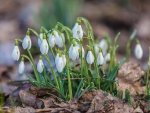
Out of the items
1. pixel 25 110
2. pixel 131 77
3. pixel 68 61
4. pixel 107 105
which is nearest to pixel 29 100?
pixel 25 110

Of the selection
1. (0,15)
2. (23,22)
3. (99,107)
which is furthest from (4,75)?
(0,15)

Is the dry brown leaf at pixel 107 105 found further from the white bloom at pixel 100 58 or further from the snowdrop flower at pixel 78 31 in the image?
the snowdrop flower at pixel 78 31

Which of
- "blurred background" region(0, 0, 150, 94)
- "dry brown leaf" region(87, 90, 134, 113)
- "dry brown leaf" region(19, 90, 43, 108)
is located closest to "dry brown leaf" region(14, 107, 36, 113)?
"dry brown leaf" region(19, 90, 43, 108)

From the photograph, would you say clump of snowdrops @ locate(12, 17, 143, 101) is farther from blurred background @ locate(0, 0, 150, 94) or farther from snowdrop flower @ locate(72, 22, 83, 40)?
blurred background @ locate(0, 0, 150, 94)

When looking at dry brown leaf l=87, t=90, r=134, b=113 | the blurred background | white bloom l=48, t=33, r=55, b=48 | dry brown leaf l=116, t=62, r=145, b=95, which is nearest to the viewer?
dry brown leaf l=87, t=90, r=134, b=113

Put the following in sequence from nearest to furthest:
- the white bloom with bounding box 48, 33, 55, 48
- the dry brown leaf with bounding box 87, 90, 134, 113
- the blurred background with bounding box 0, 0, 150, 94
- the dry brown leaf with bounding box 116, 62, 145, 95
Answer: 1. the dry brown leaf with bounding box 87, 90, 134, 113
2. the white bloom with bounding box 48, 33, 55, 48
3. the dry brown leaf with bounding box 116, 62, 145, 95
4. the blurred background with bounding box 0, 0, 150, 94

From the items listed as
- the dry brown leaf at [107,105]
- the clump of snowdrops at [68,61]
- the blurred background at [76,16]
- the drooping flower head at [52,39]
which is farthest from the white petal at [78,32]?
the blurred background at [76,16]
